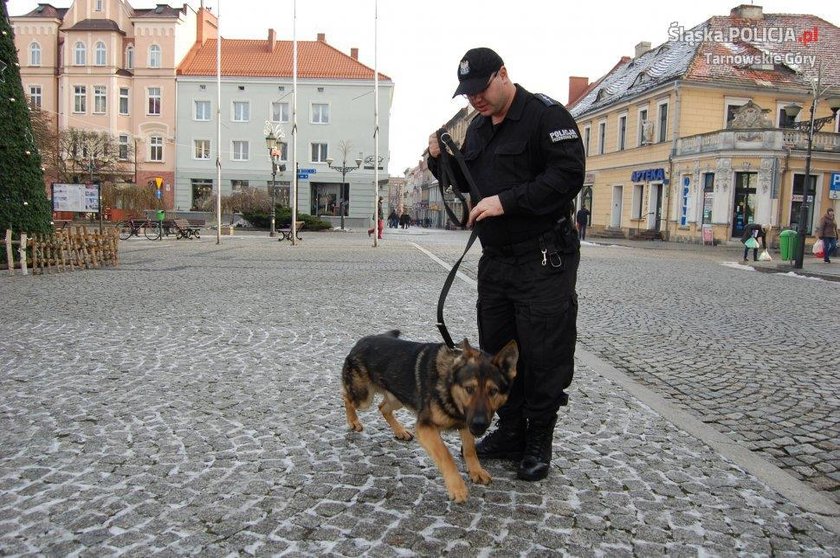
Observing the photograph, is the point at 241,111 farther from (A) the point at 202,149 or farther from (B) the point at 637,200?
(B) the point at 637,200

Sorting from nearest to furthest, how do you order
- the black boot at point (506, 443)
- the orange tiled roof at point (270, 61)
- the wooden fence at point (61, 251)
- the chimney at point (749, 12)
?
the black boot at point (506, 443)
the wooden fence at point (61, 251)
the chimney at point (749, 12)
the orange tiled roof at point (270, 61)

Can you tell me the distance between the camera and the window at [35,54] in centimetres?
5688

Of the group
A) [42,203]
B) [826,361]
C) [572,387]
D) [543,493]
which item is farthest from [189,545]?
[42,203]

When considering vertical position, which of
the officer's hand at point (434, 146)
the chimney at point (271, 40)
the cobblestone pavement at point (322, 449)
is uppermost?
the chimney at point (271, 40)

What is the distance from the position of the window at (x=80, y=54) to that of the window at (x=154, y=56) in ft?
17.5

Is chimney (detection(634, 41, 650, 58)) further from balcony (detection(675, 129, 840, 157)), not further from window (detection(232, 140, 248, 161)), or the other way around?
window (detection(232, 140, 248, 161))

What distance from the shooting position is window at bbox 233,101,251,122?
182ft

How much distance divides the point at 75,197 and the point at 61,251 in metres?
6.04

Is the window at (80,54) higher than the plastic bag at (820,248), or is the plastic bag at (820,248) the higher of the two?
the window at (80,54)

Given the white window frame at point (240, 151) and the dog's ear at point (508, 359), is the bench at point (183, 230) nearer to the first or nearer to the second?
the white window frame at point (240, 151)

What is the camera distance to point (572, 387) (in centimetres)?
564

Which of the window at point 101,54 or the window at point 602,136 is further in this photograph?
the window at point 101,54

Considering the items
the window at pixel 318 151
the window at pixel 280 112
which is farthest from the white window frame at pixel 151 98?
the window at pixel 318 151

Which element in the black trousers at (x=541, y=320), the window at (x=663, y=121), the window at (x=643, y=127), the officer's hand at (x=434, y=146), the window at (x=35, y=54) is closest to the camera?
the black trousers at (x=541, y=320)
